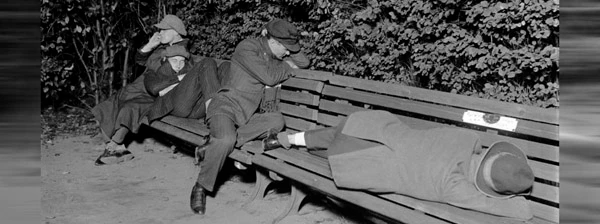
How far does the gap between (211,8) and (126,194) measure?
11.1 feet

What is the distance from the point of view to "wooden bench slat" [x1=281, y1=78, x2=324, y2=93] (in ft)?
17.0

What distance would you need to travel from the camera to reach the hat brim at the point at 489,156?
3.28m

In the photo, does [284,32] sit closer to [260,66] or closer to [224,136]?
[260,66]

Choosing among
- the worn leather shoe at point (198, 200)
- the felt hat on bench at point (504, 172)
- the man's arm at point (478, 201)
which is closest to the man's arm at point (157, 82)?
the worn leather shoe at point (198, 200)

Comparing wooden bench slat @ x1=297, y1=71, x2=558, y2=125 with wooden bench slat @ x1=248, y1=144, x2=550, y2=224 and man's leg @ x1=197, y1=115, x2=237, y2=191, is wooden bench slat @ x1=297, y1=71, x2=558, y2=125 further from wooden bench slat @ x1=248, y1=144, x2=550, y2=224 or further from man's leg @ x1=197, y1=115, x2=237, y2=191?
man's leg @ x1=197, y1=115, x2=237, y2=191

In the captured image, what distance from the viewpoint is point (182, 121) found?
6.28 m

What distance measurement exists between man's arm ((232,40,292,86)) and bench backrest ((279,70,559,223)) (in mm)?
116

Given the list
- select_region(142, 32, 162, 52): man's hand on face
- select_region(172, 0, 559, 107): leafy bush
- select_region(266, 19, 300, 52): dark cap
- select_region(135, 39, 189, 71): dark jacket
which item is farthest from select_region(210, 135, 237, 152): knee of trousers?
select_region(142, 32, 162, 52): man's hand on face

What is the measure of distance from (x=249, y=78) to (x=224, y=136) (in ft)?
2.28

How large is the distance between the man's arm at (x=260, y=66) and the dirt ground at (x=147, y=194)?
3.13 feet

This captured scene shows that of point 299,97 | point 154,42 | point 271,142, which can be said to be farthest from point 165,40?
point 271,142

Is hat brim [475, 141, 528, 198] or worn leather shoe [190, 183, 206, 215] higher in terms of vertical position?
hat brim [475, 141, 528, 198]

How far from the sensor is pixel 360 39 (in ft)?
17.1

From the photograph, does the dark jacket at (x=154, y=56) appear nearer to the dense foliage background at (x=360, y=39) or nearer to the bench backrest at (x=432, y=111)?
the dense foliage background at (x=360, y=39)
